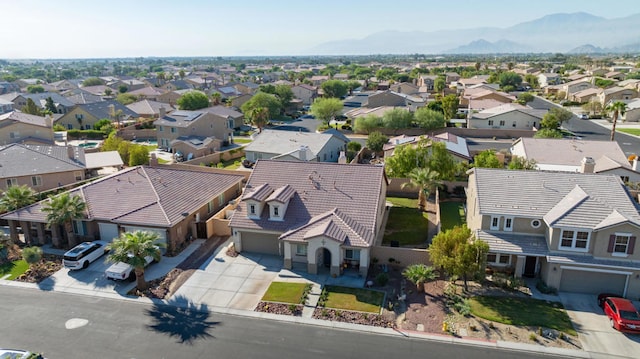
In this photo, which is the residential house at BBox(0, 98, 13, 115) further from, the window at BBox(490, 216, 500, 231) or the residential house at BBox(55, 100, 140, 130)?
the window at BBox(490, 216, 500, 231)

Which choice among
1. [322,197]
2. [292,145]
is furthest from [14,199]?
[292,145]

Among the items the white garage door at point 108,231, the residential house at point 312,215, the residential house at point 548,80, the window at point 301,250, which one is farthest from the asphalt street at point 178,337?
the residential house at point 548,80

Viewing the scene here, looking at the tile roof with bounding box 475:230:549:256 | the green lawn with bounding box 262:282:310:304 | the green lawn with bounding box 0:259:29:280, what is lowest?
the green lawn with bounding box 0:259:29:280

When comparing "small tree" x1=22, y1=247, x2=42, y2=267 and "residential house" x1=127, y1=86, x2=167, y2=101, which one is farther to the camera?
"residential house" x1=127, y1=86, x2=167, y2=101

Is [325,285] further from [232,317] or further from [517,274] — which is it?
[517,274]

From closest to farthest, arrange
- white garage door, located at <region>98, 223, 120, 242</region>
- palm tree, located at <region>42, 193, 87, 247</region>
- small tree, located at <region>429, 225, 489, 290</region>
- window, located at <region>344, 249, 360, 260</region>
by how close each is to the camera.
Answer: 1. small tree, located at <region>429, 225, 489, 290</region>
2. window, located at <region>344, 249, 360, 260</region>
3. palm tree, located at <region>42, 193, 87, 247</region>
4. white garage door, located at <region>98, 223, 120, 242</region>

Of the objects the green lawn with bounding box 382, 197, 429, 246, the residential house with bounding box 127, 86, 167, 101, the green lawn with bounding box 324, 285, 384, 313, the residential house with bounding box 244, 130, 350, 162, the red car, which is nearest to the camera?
the red car

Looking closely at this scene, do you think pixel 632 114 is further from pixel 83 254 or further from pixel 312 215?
pixel 83 254

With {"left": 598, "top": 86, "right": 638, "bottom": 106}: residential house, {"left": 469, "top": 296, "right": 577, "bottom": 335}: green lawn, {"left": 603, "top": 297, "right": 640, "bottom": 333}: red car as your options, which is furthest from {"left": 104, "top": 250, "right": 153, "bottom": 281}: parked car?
{"left": 598, "top": 86, "right": 638, "bottom": 106}: residential house
